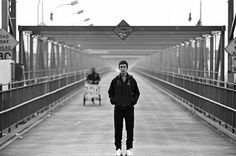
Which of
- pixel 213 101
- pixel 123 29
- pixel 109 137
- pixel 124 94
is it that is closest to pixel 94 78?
pixel 123 29

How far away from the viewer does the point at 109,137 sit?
1677cm

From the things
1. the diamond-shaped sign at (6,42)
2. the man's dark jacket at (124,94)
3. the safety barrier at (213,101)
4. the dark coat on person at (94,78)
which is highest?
the diamond-shaped sign at (6,42)

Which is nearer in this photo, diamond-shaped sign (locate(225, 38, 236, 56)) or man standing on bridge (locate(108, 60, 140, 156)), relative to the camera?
man standing on bridge (locate(108, 60, 140, 156))

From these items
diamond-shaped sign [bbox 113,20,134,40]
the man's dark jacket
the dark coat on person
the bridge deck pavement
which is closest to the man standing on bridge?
the man's dark jacket

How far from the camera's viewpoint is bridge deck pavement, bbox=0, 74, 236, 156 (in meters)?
14.0

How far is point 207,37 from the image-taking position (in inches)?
1304

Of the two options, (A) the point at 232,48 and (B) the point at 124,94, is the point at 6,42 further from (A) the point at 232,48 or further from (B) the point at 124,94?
(B) the point at 124,94

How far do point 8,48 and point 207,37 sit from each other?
15.7 m

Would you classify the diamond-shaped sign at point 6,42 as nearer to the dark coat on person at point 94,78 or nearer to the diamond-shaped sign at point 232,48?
the diamond-shaped sign at point 232,48

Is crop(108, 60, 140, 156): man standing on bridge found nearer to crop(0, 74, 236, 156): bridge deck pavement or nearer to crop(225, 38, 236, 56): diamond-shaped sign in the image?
crop(0, 74, 236, 156): bridge deck pavement

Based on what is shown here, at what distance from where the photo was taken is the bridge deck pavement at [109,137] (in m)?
14.0

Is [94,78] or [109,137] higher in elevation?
[94,78]

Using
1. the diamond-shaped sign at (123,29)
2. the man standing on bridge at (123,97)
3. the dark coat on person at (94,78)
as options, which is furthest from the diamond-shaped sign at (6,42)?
the dark coat on person at (94,78)

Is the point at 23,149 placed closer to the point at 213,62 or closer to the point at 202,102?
the point at 202,102
